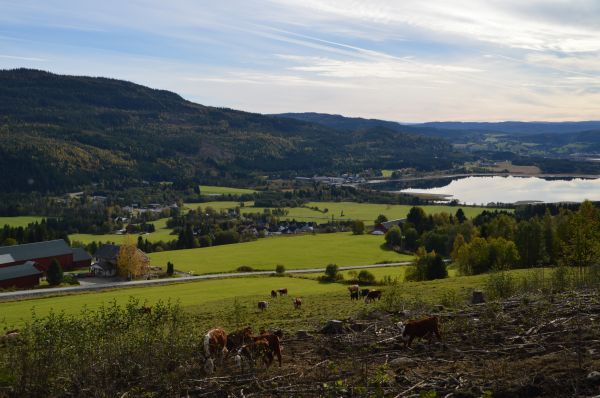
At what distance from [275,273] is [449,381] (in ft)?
181

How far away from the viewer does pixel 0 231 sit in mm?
98938

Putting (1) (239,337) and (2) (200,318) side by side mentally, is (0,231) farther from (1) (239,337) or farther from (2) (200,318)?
(1) (239,337)

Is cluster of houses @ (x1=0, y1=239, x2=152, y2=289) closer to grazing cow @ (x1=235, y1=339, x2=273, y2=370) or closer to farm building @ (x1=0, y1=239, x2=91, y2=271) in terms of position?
farm building @ (x1=0, y1=239, x2=91, y2=271)

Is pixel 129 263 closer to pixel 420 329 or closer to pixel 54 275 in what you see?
pixel 54 275

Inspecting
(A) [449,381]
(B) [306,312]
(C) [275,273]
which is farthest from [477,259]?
(A) [449,381]

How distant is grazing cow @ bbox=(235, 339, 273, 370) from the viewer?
15.2m

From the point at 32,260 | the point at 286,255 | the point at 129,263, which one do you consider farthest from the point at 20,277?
the point at 286,255

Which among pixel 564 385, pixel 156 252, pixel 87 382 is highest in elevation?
pixel 564 385

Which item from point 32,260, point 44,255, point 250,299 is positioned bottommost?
point 32,260

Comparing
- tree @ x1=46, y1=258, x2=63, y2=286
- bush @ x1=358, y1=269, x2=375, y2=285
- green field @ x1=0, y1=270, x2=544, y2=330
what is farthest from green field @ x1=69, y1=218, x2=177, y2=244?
bush @ x1=358, y1=269, x2=375, y2=285

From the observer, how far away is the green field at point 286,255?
75.7m

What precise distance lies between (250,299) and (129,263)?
38.1 metres

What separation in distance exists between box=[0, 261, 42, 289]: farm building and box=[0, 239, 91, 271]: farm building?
21.8ft

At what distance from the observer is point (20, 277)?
219 feet
